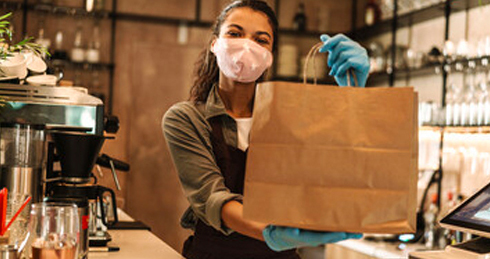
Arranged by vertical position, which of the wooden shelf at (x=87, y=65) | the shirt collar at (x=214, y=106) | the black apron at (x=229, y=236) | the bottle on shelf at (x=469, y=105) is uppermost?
the wooden shelf at (x=87, y=65)

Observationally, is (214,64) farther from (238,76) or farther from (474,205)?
(474,205)

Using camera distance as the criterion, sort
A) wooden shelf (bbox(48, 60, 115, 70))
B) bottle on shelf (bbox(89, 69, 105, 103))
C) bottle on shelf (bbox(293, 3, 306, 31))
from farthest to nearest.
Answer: bottle on shelf (bbox(293, 3, 306, 31))
bottle on shelf (bbox(89, 69, 105, 103))
wooden shelf (bbox(48, 60, 115, 70))

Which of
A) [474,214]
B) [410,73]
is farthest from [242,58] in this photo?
[410,73]

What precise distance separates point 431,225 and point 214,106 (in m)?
2.37

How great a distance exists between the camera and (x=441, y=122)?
3.74m

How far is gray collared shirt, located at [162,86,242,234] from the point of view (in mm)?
1359

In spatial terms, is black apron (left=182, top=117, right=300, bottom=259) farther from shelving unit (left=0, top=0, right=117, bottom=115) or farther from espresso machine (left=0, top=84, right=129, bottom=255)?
shelving unit (left=0, top=0, right=117, bottom=115)

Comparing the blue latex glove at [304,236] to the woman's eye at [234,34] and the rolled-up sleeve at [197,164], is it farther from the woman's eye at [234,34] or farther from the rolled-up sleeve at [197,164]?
the woman's eye at [234,34]

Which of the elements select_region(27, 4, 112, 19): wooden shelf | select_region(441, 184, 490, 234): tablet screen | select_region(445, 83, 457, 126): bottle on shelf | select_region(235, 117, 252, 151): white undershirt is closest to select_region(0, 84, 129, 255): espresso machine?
select_region(235, 117, 252, 151): white undershirt

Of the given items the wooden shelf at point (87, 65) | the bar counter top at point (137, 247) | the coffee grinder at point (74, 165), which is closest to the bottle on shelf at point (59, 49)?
the wooden shelf at point (87, 65)

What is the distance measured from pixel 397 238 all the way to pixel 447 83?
3.66ft

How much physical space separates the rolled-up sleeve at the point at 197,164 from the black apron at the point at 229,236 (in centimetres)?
4

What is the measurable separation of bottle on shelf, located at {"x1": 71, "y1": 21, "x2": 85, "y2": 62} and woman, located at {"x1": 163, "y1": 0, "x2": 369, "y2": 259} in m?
3.06

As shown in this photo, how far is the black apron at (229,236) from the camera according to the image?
1604 millimetres
